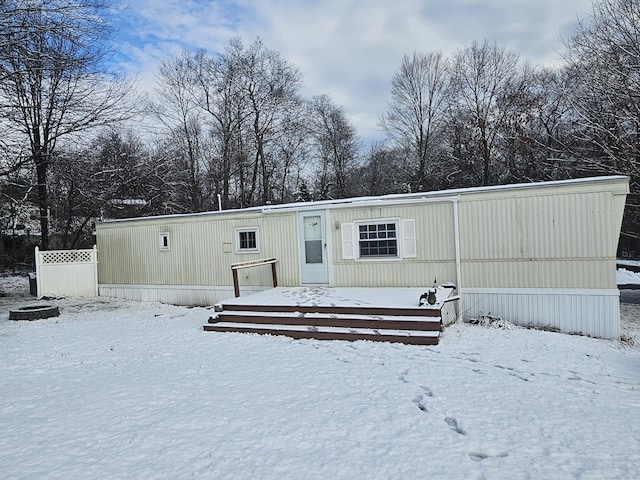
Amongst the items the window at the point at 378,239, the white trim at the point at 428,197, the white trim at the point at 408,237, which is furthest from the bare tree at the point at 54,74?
the white trim at the point at 408,237

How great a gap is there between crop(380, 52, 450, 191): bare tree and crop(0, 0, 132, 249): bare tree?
1456 centimetres

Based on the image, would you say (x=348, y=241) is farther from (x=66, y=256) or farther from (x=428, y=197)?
(x=66, y=256)

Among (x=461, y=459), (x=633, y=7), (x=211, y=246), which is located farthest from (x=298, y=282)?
(x=633, y=7)

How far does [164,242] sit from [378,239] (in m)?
6.41

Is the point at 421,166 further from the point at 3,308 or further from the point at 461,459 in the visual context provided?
the point at 461,459

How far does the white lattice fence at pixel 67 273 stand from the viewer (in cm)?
1259

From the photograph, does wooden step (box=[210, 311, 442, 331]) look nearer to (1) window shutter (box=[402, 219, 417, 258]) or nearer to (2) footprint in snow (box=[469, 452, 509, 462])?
(1) window shutter (box=[402, 219, 417, 258])

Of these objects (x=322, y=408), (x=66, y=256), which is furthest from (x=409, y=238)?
(x=66, y=256)

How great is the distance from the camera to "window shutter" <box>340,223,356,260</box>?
30.6 ft

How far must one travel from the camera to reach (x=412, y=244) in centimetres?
877

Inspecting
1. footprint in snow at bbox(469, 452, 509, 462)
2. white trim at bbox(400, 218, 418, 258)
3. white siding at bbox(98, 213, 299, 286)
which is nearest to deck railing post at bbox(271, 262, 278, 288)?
white siding at bbox(98, 213, 299, 286)

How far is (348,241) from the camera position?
934cm

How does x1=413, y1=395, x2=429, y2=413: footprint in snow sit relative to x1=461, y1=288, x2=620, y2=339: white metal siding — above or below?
below

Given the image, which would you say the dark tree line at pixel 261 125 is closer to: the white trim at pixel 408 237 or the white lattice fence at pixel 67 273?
the white lattice fence at pixel 67 273
